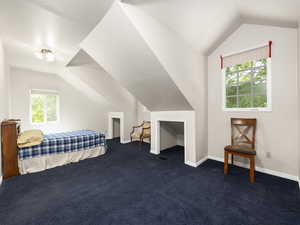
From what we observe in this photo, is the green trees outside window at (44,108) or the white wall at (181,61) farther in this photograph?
the green trees outside window at (44,108)

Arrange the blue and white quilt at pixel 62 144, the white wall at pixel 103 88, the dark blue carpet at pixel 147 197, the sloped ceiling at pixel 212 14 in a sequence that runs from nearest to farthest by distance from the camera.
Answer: the dark blue carpet at pixel 147 197
the sloped ceiling at pixel 212 14
the blue and white quilt at pixel 62 144
the white wall at pixel 103 88

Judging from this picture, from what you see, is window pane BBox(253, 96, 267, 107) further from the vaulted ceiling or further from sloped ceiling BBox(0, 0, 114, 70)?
sloped ceiling BBox(0, 0, 114, 70)

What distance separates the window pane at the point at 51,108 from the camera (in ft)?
15.5

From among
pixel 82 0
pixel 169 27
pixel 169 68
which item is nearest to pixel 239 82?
pixel 169 68

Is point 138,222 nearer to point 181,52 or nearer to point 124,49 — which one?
point 124,49

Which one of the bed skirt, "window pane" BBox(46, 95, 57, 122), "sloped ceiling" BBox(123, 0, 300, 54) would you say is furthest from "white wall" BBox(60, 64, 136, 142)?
"sloped ceiling" BBox(123, 0, 300, 54)

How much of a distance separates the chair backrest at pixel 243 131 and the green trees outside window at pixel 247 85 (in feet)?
1.18

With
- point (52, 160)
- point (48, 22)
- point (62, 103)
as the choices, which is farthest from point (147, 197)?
point (62, 103)

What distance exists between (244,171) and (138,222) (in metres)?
2.26

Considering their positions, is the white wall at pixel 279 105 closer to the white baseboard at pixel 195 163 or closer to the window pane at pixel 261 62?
the window pane at pixel 261 62

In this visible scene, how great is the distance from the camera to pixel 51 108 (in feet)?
15.6

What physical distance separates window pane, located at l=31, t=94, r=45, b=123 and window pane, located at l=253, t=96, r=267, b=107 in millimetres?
5913

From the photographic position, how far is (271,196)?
192 centimetres

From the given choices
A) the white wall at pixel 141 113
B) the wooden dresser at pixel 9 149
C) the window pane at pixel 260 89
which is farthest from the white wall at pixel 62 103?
the window pane at pixel 260 89
